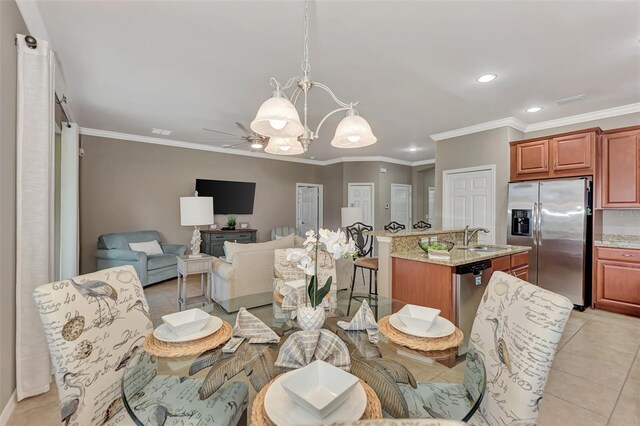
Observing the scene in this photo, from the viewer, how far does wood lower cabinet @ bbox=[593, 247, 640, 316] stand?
3.40 meters

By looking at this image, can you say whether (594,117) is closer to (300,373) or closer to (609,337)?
(609,337)

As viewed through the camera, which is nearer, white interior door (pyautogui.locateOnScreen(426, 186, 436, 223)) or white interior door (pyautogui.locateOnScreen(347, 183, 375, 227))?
white interior door (pyautogui.locateOnScreen(347, 183, 375, 227))

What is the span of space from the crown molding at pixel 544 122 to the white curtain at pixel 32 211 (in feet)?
16.6

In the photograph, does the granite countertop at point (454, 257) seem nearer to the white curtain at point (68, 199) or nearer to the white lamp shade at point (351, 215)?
the white lamp shade at point (351, 215)

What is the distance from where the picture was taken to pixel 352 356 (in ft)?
4.09

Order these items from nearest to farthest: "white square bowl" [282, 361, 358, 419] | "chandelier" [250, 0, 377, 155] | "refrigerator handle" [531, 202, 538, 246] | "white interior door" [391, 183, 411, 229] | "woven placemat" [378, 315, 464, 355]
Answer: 1. "white square bowl" [282, 361, 358, 419]
2. "woven placemat" [378, 315, 464, 355]
3. "chandelier" [250, 0, 377, 155]
4. "refrigerator handle" [531, 202, 538, 246]
5. "white interior door" [391, 183, 411, 229]

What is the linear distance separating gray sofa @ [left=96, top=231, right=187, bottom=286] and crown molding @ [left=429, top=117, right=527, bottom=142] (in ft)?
16.8

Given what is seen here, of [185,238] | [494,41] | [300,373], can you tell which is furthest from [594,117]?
[185,238]

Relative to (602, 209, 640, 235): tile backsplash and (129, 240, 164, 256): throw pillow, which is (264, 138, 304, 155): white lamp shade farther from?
(602, 209, 640, 235): tile backsplash

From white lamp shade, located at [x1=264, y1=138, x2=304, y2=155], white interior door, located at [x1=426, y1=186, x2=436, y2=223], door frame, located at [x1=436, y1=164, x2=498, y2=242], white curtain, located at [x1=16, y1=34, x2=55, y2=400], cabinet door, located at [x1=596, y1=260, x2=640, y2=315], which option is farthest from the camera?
white interior door, located at [x1=426, y1=186, x2=436, y2=223]

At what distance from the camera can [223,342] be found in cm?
132

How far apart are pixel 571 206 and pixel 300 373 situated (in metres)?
4.25

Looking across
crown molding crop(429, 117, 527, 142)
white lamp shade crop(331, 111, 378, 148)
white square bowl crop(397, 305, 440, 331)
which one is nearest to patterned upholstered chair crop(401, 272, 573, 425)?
white square bowl crop(397, 305, 440, 331)

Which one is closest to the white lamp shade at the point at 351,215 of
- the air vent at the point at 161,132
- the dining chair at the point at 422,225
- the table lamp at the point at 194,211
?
the dining chair at the point at 422,225
